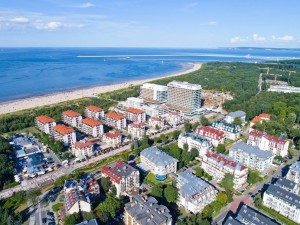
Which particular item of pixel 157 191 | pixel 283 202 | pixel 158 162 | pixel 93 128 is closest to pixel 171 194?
pixel 157 191

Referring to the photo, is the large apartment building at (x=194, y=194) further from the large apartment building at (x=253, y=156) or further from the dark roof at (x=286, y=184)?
the large apartment building at (x=253, y=156)

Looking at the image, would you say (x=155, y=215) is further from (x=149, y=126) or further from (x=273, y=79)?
(x=273, y=79)

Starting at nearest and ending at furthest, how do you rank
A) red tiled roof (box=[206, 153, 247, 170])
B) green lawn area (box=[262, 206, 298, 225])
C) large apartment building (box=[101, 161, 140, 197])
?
green lawn area (box=[262, 206, 298, 225])
large apartment building (box=[101, 161, 140, 197])
red tiled roof (box=[206, 153, 247, 170])

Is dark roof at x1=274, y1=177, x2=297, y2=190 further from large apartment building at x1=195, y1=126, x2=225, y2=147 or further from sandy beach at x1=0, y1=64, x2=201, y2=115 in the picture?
sandy beach at x1=0, y1=64, x2=201, y2=115


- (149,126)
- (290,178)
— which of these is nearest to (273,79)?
(149,126)

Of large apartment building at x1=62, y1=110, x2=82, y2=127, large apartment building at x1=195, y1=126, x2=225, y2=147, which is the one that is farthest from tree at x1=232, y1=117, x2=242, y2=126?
large apartment building at x1=62, y1=110, x2=82, y2=127

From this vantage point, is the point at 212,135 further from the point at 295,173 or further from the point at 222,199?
the point at 222,199

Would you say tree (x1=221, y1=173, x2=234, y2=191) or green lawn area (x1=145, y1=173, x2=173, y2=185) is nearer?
tree (x1=221, y1=173, x2=234, y2=191)
